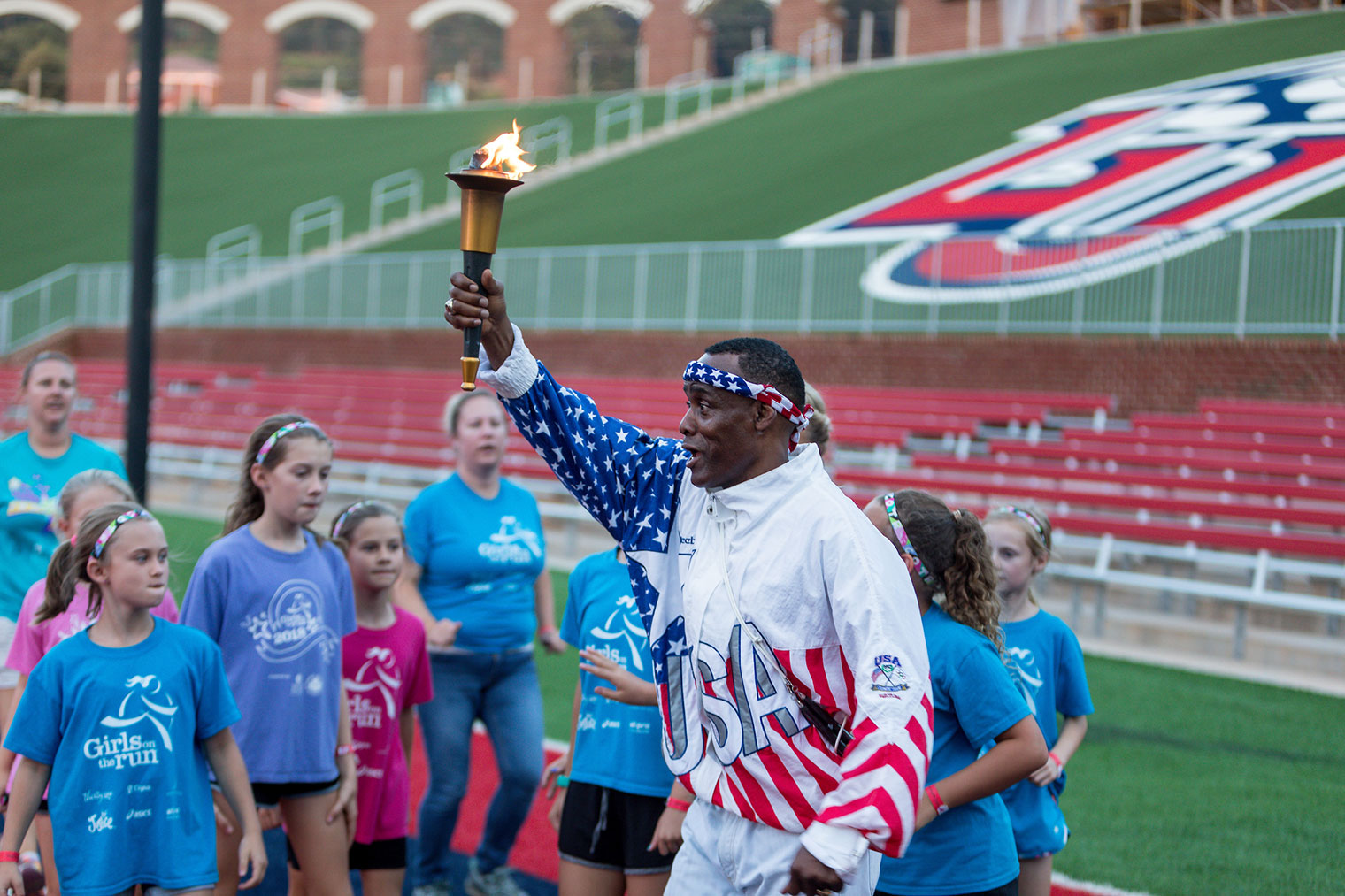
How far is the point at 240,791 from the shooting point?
3.64 m

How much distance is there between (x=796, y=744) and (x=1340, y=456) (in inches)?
443

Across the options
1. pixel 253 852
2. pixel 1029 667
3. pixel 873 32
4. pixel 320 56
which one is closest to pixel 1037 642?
pixel 1029 667

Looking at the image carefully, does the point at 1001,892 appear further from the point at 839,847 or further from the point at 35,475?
the point at 35,475

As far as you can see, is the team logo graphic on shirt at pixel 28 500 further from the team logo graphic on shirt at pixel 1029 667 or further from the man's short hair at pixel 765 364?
the team logo graphic on shirt at pixel 1029 667

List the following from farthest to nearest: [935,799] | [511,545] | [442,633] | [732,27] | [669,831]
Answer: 1. [732,27]
2. [511,545]
3. [442,633]
4. [669,831]
5. [935,799]

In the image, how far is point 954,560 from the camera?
316cm

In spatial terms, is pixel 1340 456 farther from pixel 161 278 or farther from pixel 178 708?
pixel 161 278

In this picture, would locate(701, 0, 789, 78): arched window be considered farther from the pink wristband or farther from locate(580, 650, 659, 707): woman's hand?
the pink wristband

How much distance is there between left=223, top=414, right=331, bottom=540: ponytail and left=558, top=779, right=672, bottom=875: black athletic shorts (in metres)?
1.31

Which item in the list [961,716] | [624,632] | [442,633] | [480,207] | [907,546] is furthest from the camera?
[442,633]

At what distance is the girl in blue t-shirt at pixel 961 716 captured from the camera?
2914 millimetres

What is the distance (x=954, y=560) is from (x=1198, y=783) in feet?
13.6

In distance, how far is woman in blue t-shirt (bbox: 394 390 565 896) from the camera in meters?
4.94

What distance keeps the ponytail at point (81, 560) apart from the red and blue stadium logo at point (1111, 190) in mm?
13782
